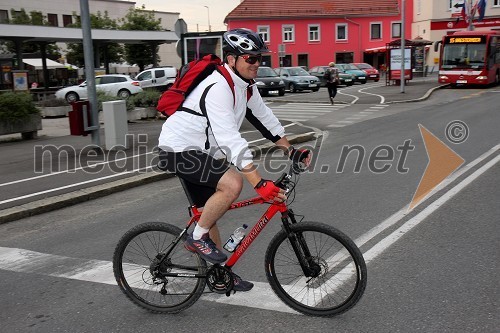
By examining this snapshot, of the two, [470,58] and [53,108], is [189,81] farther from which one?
[470,58]

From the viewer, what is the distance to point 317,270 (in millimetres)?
3852

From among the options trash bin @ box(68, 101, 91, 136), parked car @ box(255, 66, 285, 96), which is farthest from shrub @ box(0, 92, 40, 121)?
parked car @ box(255, 66, 285, 96)

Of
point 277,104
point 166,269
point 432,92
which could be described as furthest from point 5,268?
point 432,92

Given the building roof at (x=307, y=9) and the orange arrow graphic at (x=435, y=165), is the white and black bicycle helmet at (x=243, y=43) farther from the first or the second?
the building roof at (x=307, y=9)

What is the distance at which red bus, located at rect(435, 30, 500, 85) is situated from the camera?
102ft

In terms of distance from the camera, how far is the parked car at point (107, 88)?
30.1 m

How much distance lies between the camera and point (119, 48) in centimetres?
5691

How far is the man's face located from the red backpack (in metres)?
0.08

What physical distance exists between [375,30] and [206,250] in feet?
206

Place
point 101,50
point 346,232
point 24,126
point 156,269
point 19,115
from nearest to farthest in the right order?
point 156,269 → point 346,232 → point 19,115 → point 24,126 → point 101,50

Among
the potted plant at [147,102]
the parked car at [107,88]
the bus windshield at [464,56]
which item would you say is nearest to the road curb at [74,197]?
the potted plant at [147,102]

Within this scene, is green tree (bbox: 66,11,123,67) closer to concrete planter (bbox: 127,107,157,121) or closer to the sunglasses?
concrete planter (bbox: 127,107,157,121)

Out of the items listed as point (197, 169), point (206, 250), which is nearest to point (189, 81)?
point (197, 169)

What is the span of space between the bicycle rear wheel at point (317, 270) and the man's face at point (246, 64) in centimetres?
107
